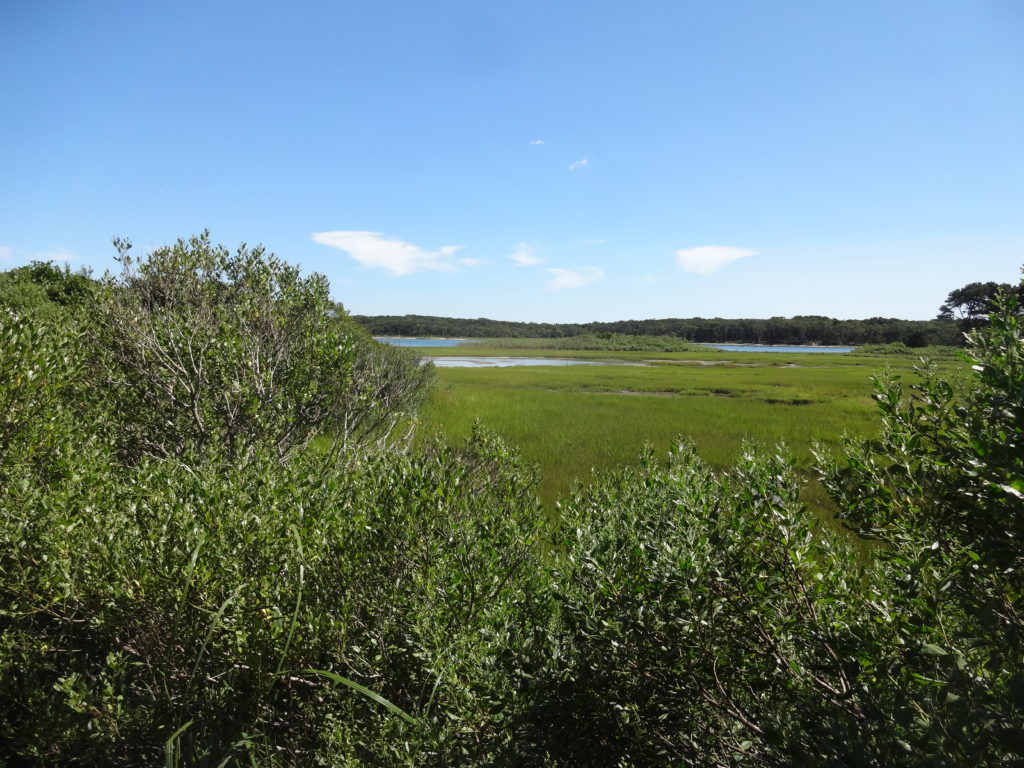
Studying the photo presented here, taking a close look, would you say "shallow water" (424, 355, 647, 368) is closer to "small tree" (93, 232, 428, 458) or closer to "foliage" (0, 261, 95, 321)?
"foliage" (0, 261, 95, 321)

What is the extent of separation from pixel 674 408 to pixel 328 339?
26.4m

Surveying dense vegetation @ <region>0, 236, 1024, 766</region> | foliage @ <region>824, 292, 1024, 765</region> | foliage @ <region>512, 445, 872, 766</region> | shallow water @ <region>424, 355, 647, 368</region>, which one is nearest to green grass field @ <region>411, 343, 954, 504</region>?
dense vegetation @ <region>0, 236, 1024, 766</region>

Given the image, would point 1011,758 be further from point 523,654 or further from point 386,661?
point 386,661

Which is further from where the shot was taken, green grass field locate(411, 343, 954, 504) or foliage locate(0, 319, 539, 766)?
green grass field locate(411, 343, 954, 504)

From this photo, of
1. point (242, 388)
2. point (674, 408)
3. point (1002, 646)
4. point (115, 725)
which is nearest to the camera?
point (1002, 646)

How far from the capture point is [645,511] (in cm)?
423

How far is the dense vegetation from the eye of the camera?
7.29 ft

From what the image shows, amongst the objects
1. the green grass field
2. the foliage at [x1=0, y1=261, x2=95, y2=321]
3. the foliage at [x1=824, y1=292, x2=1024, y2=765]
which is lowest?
the green grass field

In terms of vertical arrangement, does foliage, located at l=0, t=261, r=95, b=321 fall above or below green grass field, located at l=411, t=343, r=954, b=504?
above

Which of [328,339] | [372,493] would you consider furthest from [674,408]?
[372,493]

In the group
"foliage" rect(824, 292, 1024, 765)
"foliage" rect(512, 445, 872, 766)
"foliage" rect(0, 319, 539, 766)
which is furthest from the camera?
"foliage" rect(0, 319, 539, 766)

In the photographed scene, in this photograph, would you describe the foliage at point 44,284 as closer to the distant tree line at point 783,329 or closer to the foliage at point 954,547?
the foliage at point 954,547

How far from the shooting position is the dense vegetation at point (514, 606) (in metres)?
2.22

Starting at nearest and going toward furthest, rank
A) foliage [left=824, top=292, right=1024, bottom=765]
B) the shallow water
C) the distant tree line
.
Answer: foliage [left=824, top=292, right=1024, bottom=765] → the shallow water → the distant tree line
